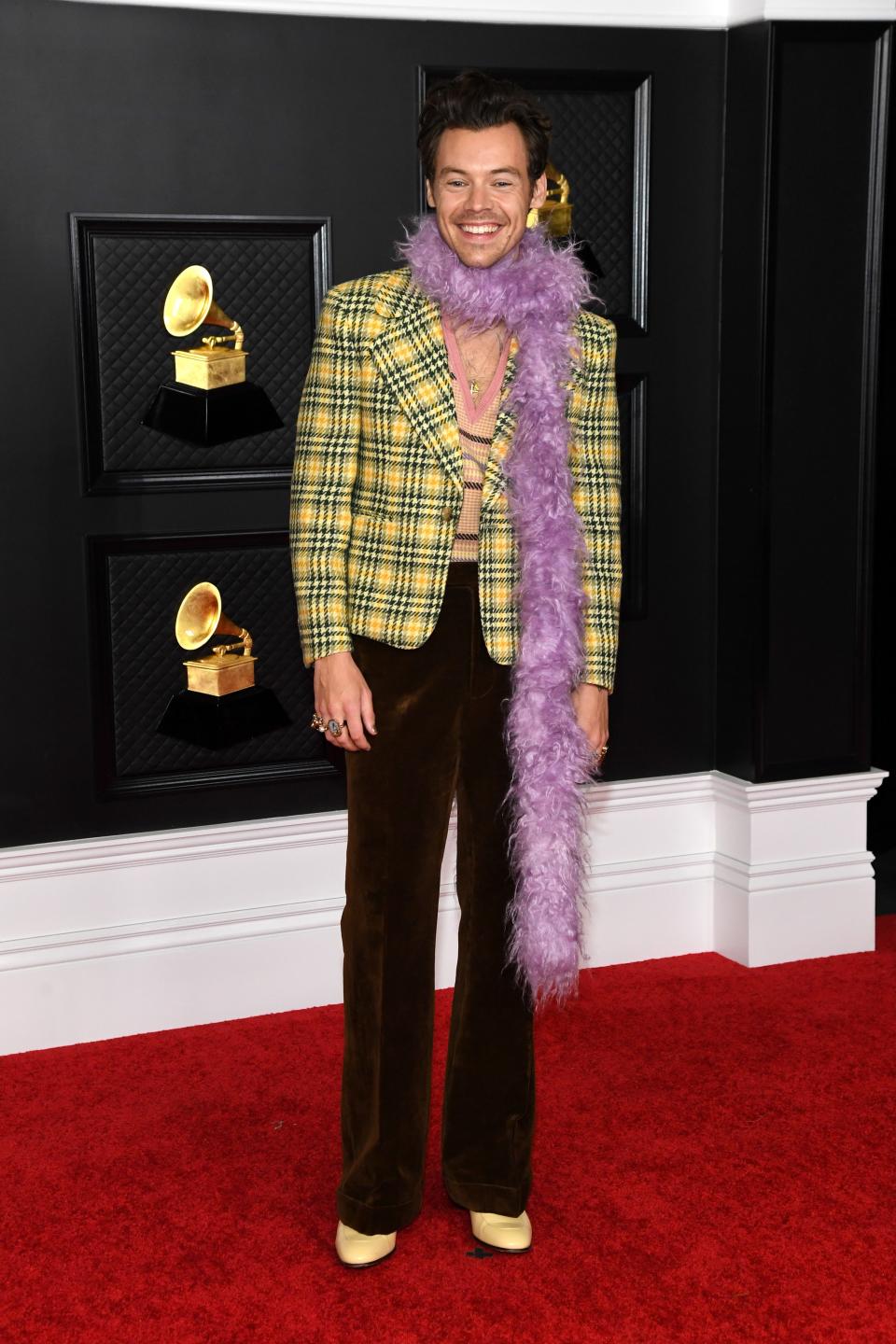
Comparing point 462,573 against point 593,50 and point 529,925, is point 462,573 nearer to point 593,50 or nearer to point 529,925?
point 529,925

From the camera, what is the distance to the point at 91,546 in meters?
2.91

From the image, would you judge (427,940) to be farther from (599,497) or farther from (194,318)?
(194,318)

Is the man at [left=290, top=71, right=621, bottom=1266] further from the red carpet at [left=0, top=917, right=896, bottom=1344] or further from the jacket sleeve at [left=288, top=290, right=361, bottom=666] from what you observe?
the red carpet at [left=0, top=917, right=896, bottom=1344]

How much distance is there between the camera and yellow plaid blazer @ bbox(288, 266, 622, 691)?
81.8 inches

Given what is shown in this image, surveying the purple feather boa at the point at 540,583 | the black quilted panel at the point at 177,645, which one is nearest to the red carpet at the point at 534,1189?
the purple feather boa at the point at 540,583

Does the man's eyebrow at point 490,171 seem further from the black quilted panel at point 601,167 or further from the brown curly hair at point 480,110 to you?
the black quilted panel at point 601,167

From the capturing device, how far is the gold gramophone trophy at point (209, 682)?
2988 millimetres

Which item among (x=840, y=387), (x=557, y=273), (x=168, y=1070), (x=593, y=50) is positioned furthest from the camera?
(x=840, y=387)

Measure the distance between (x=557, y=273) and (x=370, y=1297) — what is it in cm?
147

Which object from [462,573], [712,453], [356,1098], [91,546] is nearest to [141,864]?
[91,546]

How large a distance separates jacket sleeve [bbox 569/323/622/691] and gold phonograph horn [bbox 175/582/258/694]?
97 cm

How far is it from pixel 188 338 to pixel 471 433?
101cm

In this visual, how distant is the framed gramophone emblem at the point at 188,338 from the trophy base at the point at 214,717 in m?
0.42

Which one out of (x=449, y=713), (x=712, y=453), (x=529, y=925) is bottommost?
(x=529, y=925)
